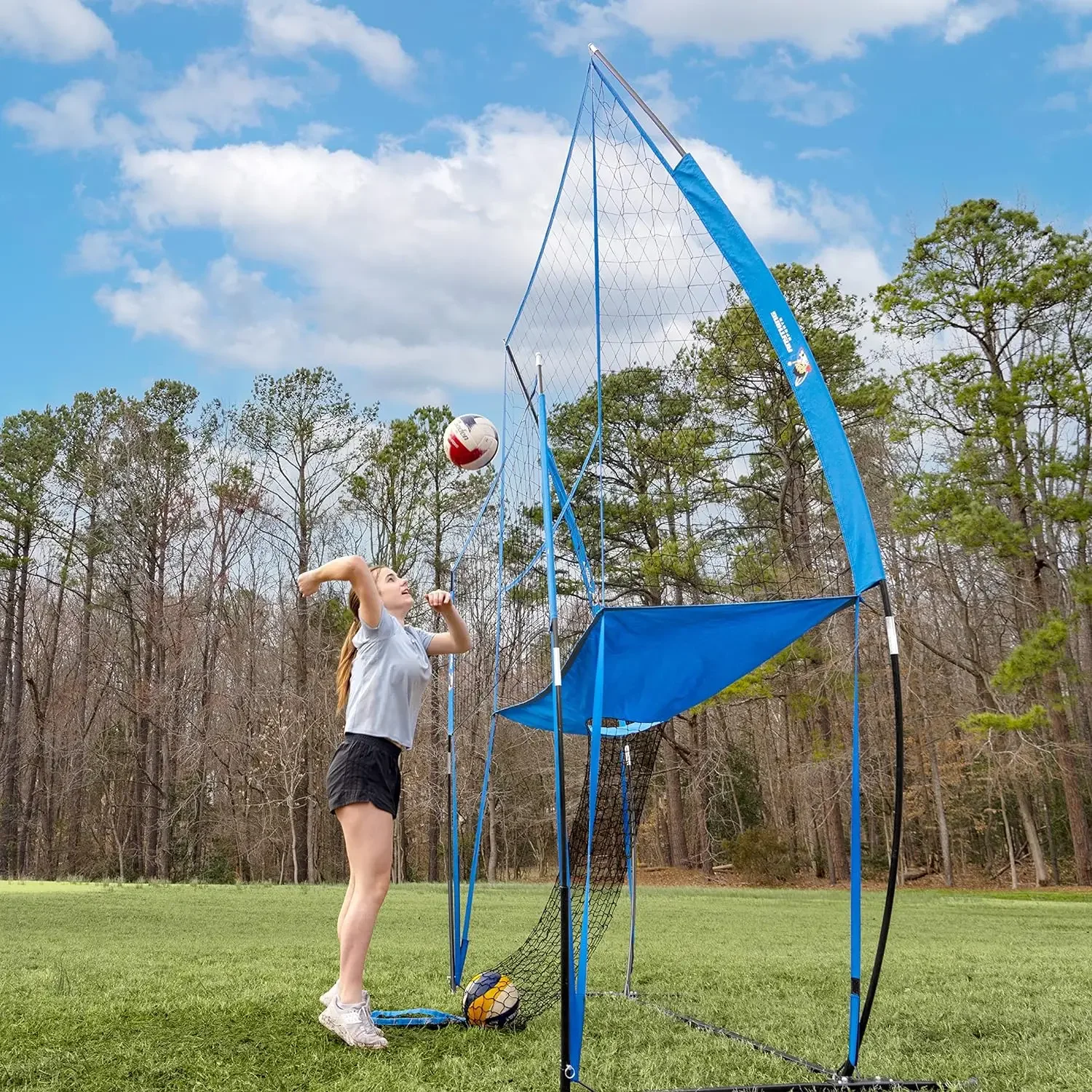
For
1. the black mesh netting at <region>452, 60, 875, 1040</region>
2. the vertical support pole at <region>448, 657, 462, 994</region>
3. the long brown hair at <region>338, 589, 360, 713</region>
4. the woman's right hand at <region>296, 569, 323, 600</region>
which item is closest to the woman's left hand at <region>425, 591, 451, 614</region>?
the long brown hair at <region>338, 589, 360, 713</region>

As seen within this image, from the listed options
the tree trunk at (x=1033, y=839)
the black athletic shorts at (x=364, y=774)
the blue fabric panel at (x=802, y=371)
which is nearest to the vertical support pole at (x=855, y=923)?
the blue fabric panel at (x=802, y=371)

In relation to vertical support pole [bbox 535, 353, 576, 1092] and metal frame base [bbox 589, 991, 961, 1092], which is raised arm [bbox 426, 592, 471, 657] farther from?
metal frame base [bbox 589, 991, 961, 1092]

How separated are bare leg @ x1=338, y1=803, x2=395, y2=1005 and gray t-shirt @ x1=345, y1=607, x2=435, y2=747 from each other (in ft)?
0.95

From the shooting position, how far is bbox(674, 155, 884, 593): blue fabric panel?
9.78 ft

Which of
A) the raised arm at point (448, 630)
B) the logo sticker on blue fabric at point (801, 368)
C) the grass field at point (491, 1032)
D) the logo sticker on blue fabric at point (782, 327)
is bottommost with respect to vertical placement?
the grass field at point (491, 1032)

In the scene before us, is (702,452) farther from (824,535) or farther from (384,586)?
(384,586)

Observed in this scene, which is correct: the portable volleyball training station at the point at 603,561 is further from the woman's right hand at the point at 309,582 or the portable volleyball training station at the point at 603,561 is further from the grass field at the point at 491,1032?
the woman's right hand at the point at 309,582

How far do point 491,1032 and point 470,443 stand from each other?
2.65m

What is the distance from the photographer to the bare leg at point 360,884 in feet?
11.0

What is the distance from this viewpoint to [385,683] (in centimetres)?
359

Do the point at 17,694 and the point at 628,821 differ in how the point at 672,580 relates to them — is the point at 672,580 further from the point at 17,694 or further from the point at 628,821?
the point at 17,694

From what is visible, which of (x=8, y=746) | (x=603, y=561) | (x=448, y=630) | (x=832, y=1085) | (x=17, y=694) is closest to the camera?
(x=832, y=1085)

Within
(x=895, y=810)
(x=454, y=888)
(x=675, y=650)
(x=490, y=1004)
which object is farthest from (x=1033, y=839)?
(x=895, y=810)

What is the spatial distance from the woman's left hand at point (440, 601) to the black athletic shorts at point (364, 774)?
542mm
